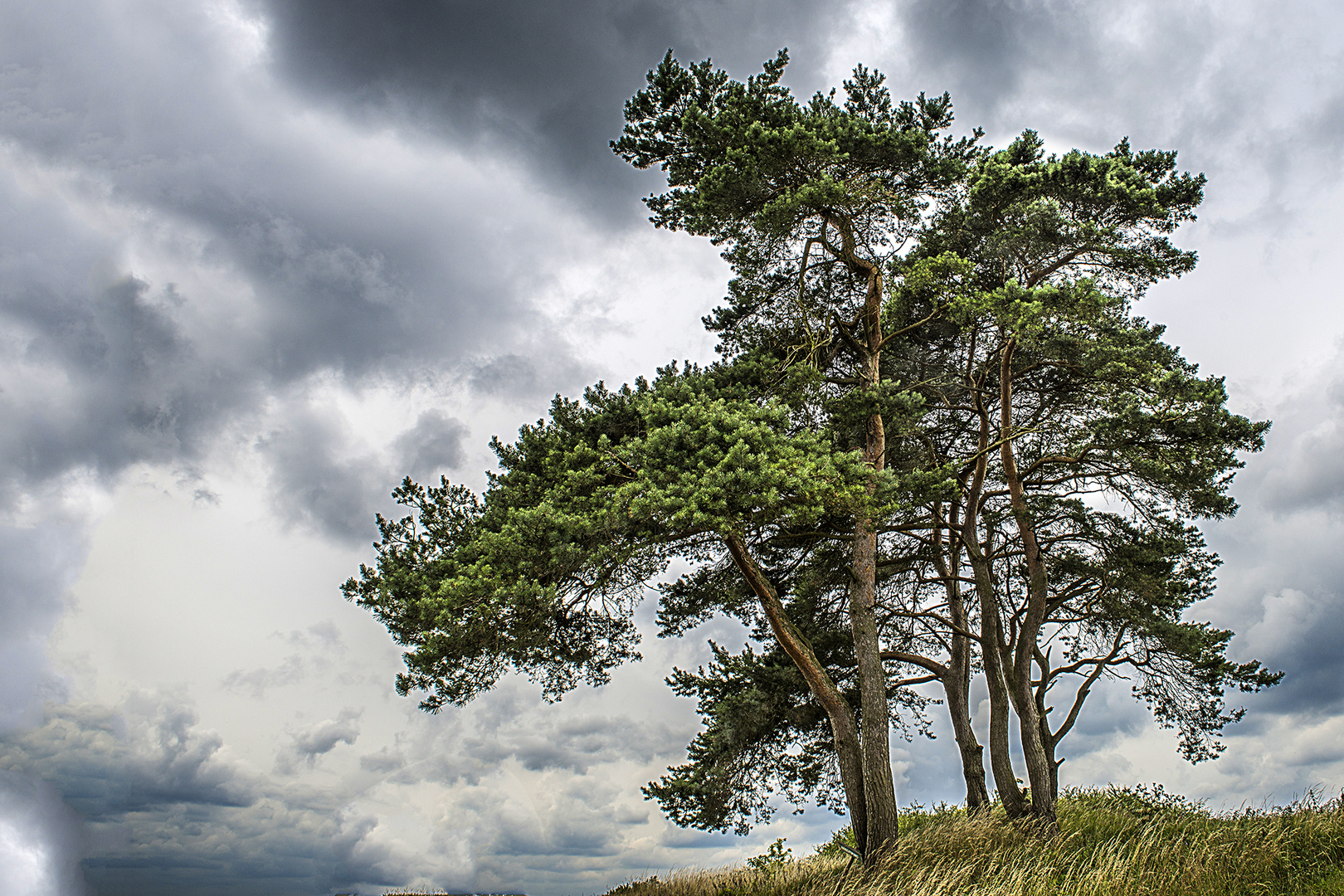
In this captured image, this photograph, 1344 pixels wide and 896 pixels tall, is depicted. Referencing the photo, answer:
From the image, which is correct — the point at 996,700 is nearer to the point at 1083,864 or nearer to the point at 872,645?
the point at 872,645

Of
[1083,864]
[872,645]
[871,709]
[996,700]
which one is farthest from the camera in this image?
[996,700]

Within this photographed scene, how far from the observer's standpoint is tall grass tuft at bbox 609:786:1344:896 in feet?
28.4

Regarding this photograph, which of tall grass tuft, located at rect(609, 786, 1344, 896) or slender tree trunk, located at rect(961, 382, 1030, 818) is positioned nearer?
tall grass tuft, located at rect(609, 786, 1344, 896)

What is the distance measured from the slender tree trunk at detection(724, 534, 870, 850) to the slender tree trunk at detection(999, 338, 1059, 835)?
3.57m

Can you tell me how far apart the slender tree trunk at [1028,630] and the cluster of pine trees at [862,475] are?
49 millimetres

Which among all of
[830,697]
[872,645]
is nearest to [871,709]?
[830,697]

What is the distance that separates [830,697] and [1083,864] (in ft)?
11.6

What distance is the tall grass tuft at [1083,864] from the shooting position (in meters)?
8.65

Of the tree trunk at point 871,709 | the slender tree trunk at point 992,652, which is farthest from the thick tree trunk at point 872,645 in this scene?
the slender tree trunk at point 992,652

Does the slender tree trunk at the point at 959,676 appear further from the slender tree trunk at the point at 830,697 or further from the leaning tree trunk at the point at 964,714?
the slender tree trunk at the point at 830,697

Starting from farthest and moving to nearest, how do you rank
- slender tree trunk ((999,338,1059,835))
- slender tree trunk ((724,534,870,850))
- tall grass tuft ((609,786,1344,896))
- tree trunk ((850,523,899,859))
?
slender tree trunk ((999,338,1059,835)), slender tree trunk ((724,534,870,850)), tree trunk ((850,523,899,859)), tall grass tuft ((609,786,1344,896))

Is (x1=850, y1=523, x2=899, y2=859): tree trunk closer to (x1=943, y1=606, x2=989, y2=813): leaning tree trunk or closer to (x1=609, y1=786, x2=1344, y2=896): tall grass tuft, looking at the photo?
(x1=609, y1=786, x2=1344, y2=896): tall grass tuft

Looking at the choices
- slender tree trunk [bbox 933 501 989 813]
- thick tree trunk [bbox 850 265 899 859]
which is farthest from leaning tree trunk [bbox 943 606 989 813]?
thick tree trunk [bbox 850 265 899 859]

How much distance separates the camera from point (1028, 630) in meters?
13.6
